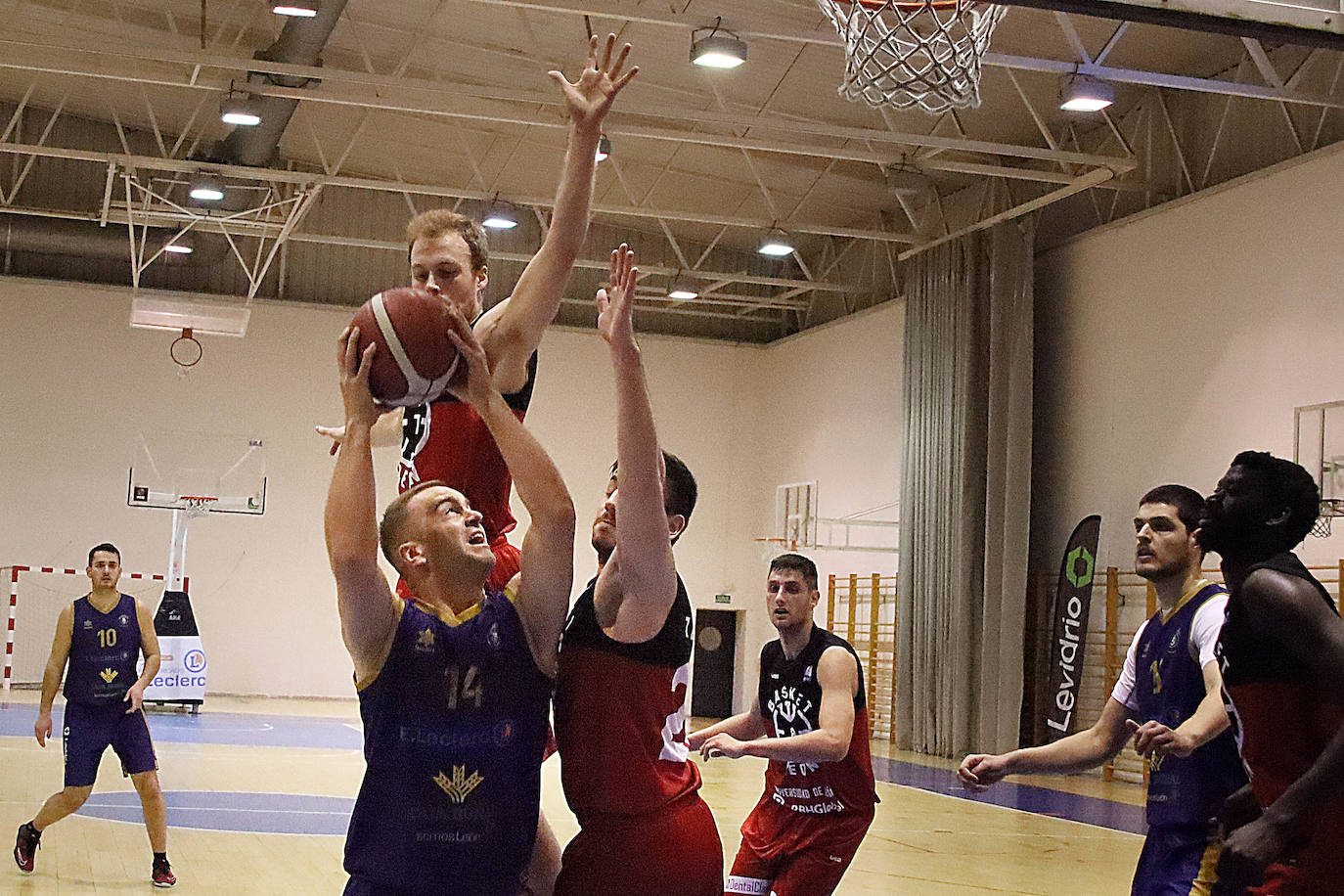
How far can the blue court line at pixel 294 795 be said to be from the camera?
10.6m

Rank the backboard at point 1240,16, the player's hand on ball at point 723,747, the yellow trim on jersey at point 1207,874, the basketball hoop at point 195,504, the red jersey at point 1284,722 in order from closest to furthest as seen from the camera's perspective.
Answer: the red jersey at point 1284,722, the player's hand on ball at point 723,747, the yellow trim on jersey at point 1207,874, the backboard at point 1240,16, the basketball hoop at point 195,504

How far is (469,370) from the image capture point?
2959 mm

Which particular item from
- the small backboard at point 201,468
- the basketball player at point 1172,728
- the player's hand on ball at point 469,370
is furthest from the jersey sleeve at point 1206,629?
the small backboard at point 201,468

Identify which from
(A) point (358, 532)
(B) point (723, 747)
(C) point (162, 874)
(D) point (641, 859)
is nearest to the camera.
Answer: (A) point (358, 532)

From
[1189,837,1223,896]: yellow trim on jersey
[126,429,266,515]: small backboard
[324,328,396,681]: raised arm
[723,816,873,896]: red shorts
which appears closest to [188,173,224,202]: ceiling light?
[126,429,266,515]: small backboard

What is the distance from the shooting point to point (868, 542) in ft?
A: 67.0

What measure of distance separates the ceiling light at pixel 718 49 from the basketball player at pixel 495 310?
8.47 meters

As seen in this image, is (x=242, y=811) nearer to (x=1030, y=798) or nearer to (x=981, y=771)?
(x=1030, y=798)

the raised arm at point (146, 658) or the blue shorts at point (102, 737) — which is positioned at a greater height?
the raised arm at point (146, 658)

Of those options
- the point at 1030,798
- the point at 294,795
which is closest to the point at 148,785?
the point at 294,795

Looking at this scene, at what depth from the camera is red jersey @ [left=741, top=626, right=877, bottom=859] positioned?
5.37 meters

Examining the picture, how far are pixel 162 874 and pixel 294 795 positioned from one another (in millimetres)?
3870

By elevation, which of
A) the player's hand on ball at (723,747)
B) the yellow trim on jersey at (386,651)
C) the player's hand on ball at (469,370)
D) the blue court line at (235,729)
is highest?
the player's hand on ball at (469,370)

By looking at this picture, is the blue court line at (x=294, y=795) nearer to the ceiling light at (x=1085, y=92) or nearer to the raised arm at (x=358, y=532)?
the ceiling light at (x=1085, y=92)
